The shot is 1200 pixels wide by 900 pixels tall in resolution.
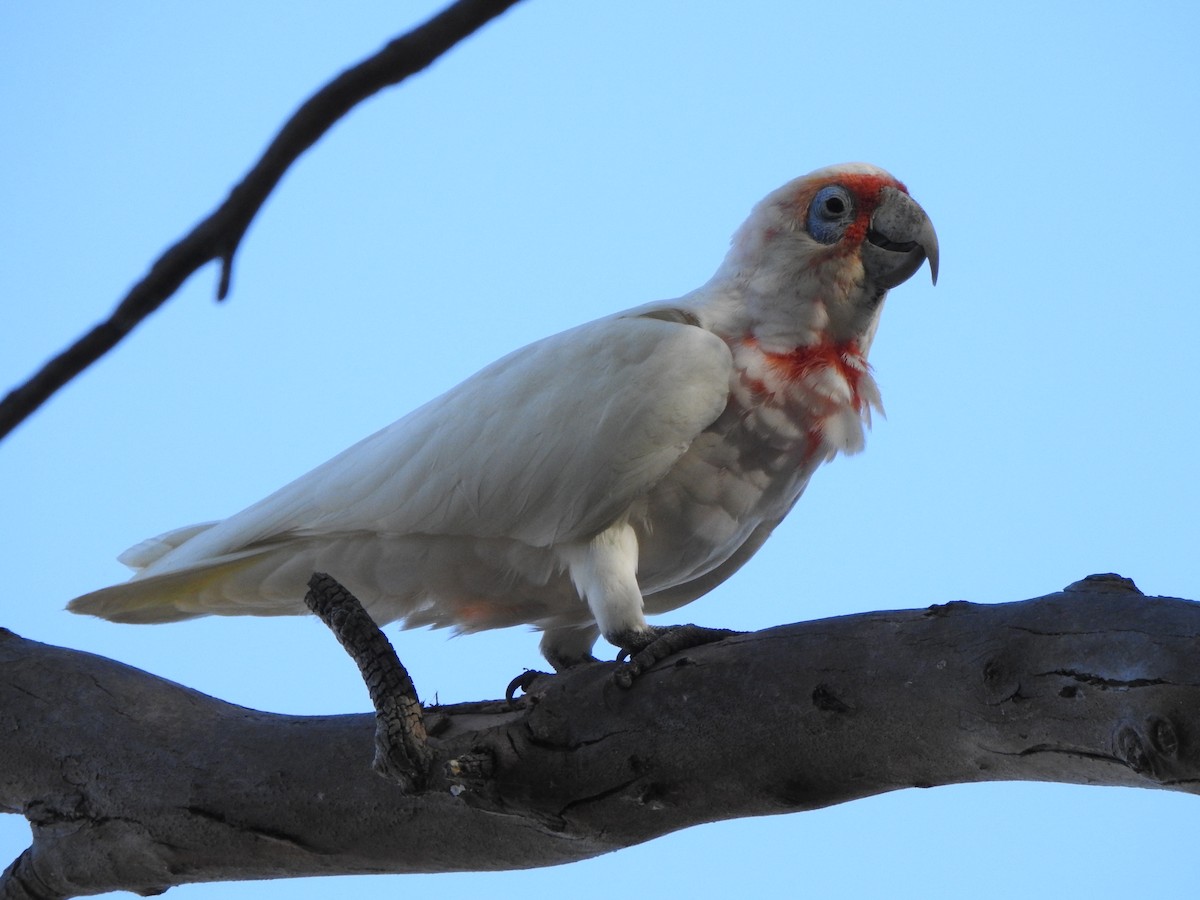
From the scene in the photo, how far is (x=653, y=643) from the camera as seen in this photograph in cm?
259

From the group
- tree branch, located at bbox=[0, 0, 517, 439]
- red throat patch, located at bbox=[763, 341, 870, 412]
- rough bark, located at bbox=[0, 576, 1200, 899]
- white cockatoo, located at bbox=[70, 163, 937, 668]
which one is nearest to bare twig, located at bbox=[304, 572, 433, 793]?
rough bark, located at bbox=[0, 576, 1200, 899]

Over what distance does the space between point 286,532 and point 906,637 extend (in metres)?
1.66

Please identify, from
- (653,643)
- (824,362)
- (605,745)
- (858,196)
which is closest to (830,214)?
(858,196)

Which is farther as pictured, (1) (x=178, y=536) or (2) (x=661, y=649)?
(1) (x=178, y=536)

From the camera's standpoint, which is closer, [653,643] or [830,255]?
[653,643]

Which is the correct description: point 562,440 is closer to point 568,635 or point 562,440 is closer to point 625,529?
point 625,529

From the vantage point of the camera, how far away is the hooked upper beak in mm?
3422

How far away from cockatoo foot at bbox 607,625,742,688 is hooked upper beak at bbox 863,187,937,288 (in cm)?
121

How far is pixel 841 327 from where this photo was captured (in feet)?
11.3

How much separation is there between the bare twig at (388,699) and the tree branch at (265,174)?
5.44 feet

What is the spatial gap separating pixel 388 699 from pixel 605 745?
408 millimetres

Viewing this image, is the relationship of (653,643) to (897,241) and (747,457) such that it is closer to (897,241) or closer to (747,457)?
(747,457)

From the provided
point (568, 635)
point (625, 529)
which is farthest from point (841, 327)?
point (568, 635)

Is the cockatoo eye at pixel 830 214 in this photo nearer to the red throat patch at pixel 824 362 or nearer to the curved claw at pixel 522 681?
the red throat patch at pixel 824 362
